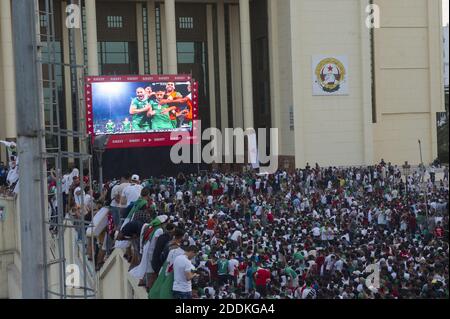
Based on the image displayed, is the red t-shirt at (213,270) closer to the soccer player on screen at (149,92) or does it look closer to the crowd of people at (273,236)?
the crowd of people at (273,236)

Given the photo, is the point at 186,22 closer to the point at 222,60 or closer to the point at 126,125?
the point at 222,60

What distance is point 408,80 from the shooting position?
48156 millimetres

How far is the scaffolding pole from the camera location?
616cm

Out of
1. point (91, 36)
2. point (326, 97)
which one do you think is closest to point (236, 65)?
point (326, 97)

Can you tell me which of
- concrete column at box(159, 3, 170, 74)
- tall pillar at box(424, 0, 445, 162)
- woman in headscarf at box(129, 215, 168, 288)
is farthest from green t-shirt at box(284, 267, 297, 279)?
tall pillar at box(424, 0, 445, 162)

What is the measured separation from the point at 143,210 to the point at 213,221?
982 cm

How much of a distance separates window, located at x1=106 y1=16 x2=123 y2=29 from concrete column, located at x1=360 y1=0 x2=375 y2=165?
16083 millimetres

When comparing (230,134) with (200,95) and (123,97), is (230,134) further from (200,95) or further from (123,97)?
(123,97)

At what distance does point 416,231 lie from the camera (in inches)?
853

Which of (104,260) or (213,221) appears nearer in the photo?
(104,260)

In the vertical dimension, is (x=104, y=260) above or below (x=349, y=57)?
below

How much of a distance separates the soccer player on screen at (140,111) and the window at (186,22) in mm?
13400

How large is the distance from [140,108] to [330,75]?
13.2 m

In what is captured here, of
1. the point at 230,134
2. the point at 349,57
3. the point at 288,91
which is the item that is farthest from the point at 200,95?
the point at 349,57
